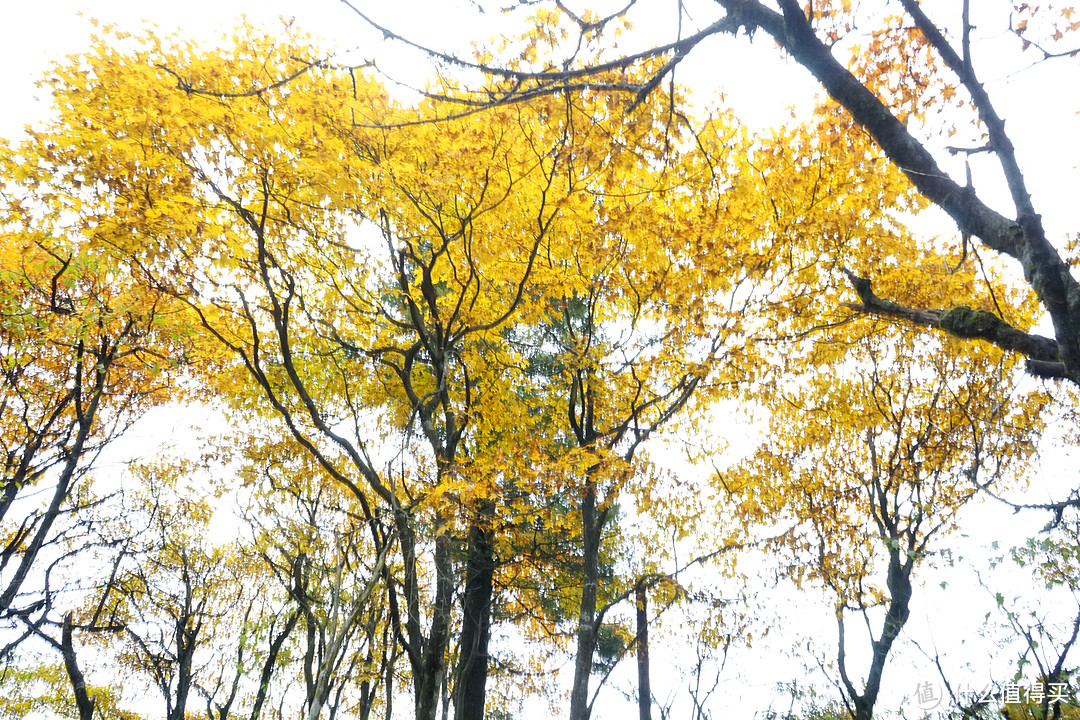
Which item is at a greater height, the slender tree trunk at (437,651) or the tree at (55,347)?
the tree at (55,347)

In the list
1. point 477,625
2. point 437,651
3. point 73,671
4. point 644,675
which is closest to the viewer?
point 437,651

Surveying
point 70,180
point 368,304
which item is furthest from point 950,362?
point 70,180

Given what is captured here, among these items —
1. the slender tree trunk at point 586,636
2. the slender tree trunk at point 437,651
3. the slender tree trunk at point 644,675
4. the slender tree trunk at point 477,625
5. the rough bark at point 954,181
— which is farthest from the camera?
the slender tree trunk at point 644,675

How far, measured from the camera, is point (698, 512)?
12047mm

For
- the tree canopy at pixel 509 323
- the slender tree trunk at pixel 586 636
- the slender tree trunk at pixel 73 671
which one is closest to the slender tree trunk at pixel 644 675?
the tree canopy at pixel 509 323

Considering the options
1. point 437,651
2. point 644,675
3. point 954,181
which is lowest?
point 437,651

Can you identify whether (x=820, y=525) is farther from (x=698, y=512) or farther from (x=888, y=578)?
(x=698, y=512)

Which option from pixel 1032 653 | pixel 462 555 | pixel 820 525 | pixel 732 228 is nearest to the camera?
pixel 1032 653

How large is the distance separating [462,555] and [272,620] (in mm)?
5172

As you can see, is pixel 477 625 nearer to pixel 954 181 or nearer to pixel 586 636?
pixel 586 636

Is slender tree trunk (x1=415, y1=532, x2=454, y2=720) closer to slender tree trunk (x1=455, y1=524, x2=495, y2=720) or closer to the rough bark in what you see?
slender tree trunk (x1=455, y1=524, x2=495, y2=720)

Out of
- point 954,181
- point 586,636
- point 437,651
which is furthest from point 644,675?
point 954,181

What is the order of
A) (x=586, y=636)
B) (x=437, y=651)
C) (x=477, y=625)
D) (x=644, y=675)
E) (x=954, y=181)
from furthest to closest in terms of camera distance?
(x=644, y=675), (x=477, y=625), (x=586, y=636), (x=437, y=651), (x=954, y=181)

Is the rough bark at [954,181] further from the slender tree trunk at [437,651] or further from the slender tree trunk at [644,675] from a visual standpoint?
the slender tree trunk at [644,675]
